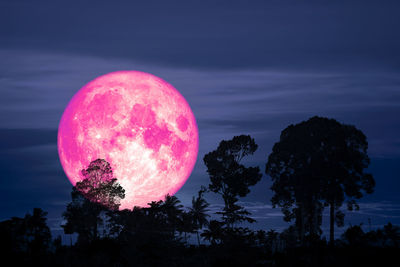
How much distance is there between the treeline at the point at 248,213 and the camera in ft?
183

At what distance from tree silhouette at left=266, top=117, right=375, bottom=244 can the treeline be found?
0.39 feet

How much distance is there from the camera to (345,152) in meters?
68.9

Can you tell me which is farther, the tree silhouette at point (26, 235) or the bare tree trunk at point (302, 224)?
the bare tree trunk at point (302, 224)

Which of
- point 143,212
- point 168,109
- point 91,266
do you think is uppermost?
point 168,109

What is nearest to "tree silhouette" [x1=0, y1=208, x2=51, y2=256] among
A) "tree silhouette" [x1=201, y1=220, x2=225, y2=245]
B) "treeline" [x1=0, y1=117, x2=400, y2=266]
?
"treeline" [x1=0, y1=117, x2=400, y2=266]

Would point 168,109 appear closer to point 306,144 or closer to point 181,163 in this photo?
point 181,163

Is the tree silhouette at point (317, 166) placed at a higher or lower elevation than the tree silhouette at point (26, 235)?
higher

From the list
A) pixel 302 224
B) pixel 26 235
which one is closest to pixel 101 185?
pixel 26 235

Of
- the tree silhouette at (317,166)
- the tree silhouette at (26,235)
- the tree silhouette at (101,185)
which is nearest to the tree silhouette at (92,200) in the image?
the tree silhouette at (101,185)

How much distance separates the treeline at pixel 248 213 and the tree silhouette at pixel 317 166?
0.39 ft

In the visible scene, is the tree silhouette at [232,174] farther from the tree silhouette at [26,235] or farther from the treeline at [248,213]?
the tree silhouette at [26,235]

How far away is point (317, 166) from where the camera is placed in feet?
226

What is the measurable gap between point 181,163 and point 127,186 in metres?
7.25

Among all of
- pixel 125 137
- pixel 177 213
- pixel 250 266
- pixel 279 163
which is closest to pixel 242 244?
pixel 250 266
